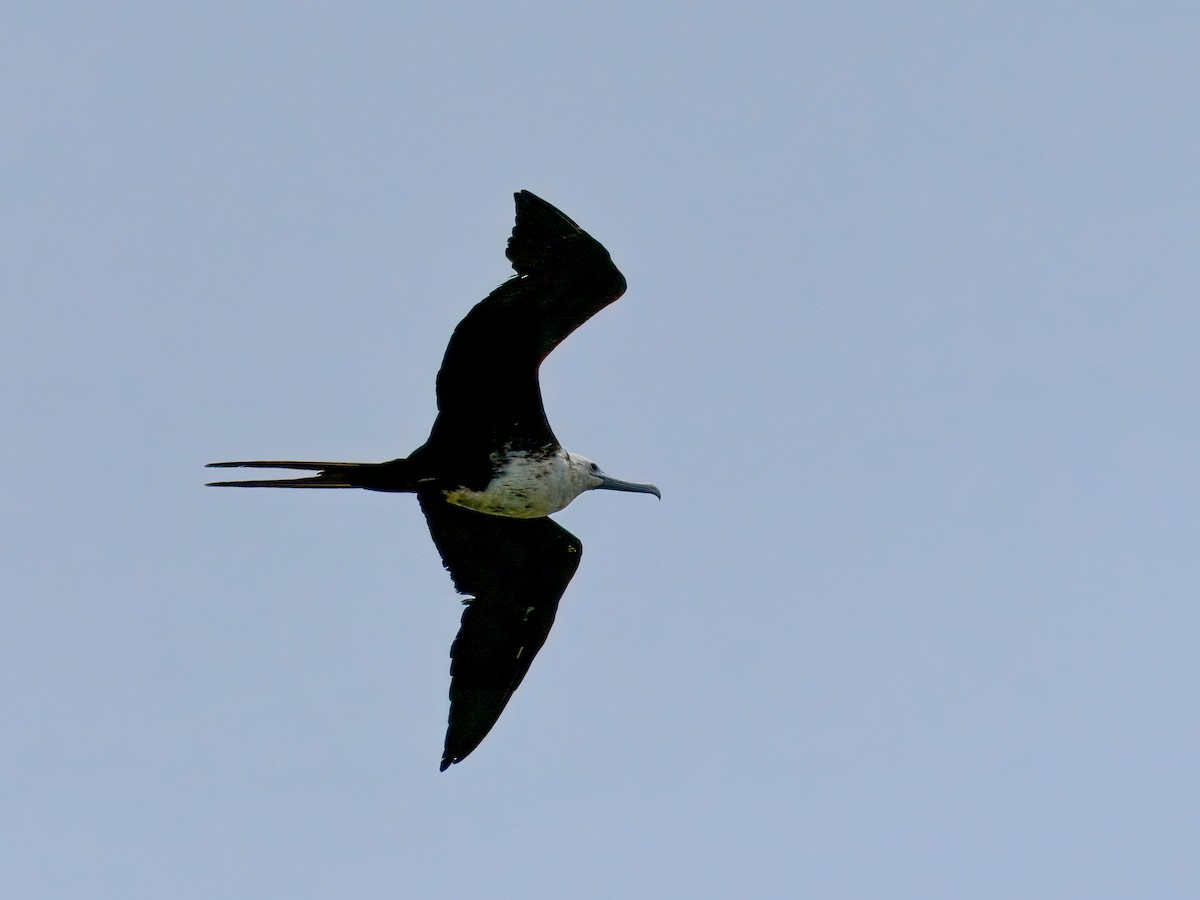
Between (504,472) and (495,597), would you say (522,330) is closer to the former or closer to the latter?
(504,472)

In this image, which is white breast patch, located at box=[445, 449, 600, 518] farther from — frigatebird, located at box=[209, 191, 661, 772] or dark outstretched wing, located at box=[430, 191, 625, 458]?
dark outstretched wing, located at box=[430, 191, 625, 458]

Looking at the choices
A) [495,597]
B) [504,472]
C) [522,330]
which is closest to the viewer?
[522,330]

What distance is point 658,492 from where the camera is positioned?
1130cm

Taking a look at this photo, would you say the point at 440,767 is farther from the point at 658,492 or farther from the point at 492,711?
the point at 658,492

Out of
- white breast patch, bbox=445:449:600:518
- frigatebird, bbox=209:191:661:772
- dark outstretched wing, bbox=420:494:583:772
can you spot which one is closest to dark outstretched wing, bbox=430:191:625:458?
frigatebird, bbox=209:191:661:772

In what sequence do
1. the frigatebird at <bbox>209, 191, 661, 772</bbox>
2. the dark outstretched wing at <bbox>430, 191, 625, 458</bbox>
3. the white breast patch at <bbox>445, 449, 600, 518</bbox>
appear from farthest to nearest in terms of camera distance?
1. the white breast patch at <bbox>445, 449, 600, 518</bbox>
2. the frigatebird at <bbox>209, 191, 661, 772</bbox>
3. the dark outstretched wing at <bbox>430, 191, 625, 458</bbox>

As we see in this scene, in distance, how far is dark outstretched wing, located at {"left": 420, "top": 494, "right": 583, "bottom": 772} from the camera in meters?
10.9

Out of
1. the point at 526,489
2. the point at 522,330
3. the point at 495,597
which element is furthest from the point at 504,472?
the point at 495,597

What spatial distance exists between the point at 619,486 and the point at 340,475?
2088 millimetres

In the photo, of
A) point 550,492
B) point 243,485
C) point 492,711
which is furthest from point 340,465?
point 492,711

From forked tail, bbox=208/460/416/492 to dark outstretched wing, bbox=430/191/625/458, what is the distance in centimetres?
30

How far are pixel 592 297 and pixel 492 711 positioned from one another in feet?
9.39

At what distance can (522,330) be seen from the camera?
9719 mm

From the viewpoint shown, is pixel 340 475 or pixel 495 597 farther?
pixel 495 597
